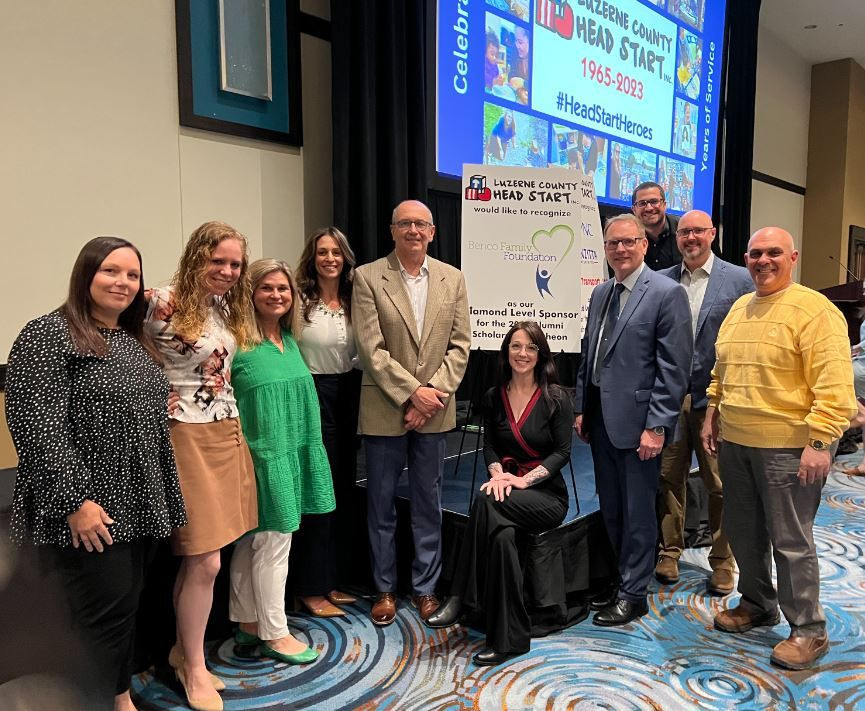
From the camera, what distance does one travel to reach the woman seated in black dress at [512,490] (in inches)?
88.0

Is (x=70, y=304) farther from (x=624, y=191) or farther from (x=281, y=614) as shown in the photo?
(x=624, y=191)

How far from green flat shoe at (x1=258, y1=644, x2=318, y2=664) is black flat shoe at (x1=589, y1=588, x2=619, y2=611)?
1.06 meters

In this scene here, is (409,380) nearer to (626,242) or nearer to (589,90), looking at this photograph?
(626,242)

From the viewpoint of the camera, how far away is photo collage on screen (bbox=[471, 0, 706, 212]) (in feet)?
12.8

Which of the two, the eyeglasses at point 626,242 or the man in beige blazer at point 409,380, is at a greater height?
the eyeglasses at point 626,242

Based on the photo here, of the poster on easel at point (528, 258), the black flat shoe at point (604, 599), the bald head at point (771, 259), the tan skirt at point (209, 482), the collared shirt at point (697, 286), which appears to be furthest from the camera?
the poster on easel at point (528, 258)

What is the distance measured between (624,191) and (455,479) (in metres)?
2.77

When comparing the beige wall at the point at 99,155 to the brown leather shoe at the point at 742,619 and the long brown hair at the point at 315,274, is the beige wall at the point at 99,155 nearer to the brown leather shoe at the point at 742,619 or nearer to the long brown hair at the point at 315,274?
the long brown hair at the point at 315,274

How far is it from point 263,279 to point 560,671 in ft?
5.16

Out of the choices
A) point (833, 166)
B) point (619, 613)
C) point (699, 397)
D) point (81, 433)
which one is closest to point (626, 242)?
point (699, 397)

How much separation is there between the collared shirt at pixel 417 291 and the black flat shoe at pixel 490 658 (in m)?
1.10

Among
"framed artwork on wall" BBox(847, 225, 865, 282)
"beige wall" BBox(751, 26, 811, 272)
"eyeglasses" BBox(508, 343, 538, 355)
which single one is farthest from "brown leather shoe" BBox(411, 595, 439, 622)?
"framed artwork on wall" BBox(847, 225, 865, 282)

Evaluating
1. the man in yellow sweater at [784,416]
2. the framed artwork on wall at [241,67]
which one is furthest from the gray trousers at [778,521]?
the framed artwork on wall at [241,67]

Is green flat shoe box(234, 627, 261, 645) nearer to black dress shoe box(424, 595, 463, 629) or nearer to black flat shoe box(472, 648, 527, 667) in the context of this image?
black dress shoe box(424, 595, 463, 629)
